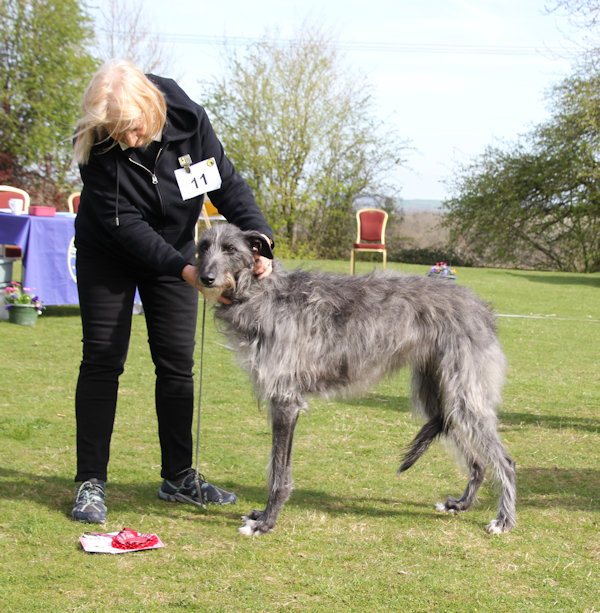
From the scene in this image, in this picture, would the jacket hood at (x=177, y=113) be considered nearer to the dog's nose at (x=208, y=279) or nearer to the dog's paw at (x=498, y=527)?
the dog's nose at (x=208, y=279)

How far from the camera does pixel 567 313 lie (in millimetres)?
12219

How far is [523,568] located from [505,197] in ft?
74.0

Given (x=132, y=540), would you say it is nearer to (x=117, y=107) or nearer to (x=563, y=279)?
(x=117, y=107)

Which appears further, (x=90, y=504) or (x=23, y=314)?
(x=23, y=314)

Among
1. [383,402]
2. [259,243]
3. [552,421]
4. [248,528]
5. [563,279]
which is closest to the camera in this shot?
[259,243]

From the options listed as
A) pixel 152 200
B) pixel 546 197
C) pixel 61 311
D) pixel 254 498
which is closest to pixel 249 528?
pixel 254 498

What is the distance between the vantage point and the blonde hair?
302cm

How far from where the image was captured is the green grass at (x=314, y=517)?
265cm

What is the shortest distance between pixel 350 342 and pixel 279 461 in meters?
0.66

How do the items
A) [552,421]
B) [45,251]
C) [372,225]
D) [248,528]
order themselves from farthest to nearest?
1. [372,225]
2. [45,251]
3. [552,421]
4. [248,528]

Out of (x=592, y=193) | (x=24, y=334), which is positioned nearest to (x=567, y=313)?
(x=24, y=334)

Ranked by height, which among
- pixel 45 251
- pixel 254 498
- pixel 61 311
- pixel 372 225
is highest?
pixel 372 225

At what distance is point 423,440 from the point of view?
3617 mm

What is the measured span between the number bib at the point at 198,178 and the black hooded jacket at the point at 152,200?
47 mm
